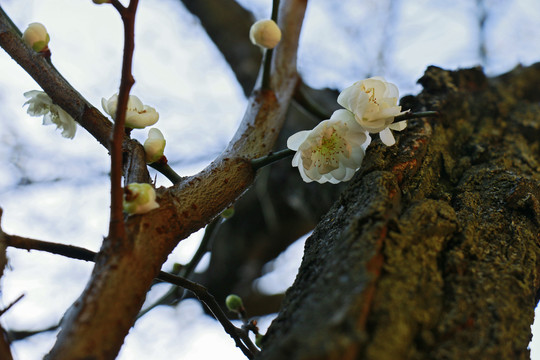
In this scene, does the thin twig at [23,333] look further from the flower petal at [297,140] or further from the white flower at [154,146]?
the flower petal at [297,140]

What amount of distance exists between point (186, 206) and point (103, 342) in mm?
251

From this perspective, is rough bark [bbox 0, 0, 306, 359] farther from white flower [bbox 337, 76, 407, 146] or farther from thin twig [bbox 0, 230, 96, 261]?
white flower [bbox 337, 76, 407, 146]

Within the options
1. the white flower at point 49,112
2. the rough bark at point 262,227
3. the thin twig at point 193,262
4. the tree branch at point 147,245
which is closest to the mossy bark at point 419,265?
the tree branch at point 147,245

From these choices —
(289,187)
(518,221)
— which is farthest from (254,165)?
(289,187)

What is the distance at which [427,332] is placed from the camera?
1.95 ft

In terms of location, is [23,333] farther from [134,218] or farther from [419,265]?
[419,265]

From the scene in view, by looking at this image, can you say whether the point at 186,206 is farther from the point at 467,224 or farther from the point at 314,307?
the point at 467,224

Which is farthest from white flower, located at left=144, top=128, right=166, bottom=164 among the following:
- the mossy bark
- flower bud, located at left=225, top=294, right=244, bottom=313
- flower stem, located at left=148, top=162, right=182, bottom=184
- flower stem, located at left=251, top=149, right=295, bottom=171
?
flower bud, located at left=225, top=294, right=244, bottom=313

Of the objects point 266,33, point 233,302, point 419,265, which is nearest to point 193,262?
point 233,302

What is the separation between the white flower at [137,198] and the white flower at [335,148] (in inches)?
11.2

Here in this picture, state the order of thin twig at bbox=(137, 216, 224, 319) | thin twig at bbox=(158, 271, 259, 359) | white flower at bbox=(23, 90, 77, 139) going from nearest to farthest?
1. thin twig at bbox=(158, 271, 259, 359)
2. white flower at bbox=(23, 90, 77, 139)
3. thin twig at bbox=(137, 216, 224, 319)

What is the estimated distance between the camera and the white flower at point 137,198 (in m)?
0.67

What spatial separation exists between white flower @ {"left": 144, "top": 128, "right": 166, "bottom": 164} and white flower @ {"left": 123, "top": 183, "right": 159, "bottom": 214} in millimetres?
182

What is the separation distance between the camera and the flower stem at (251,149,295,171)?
33.7 inches
